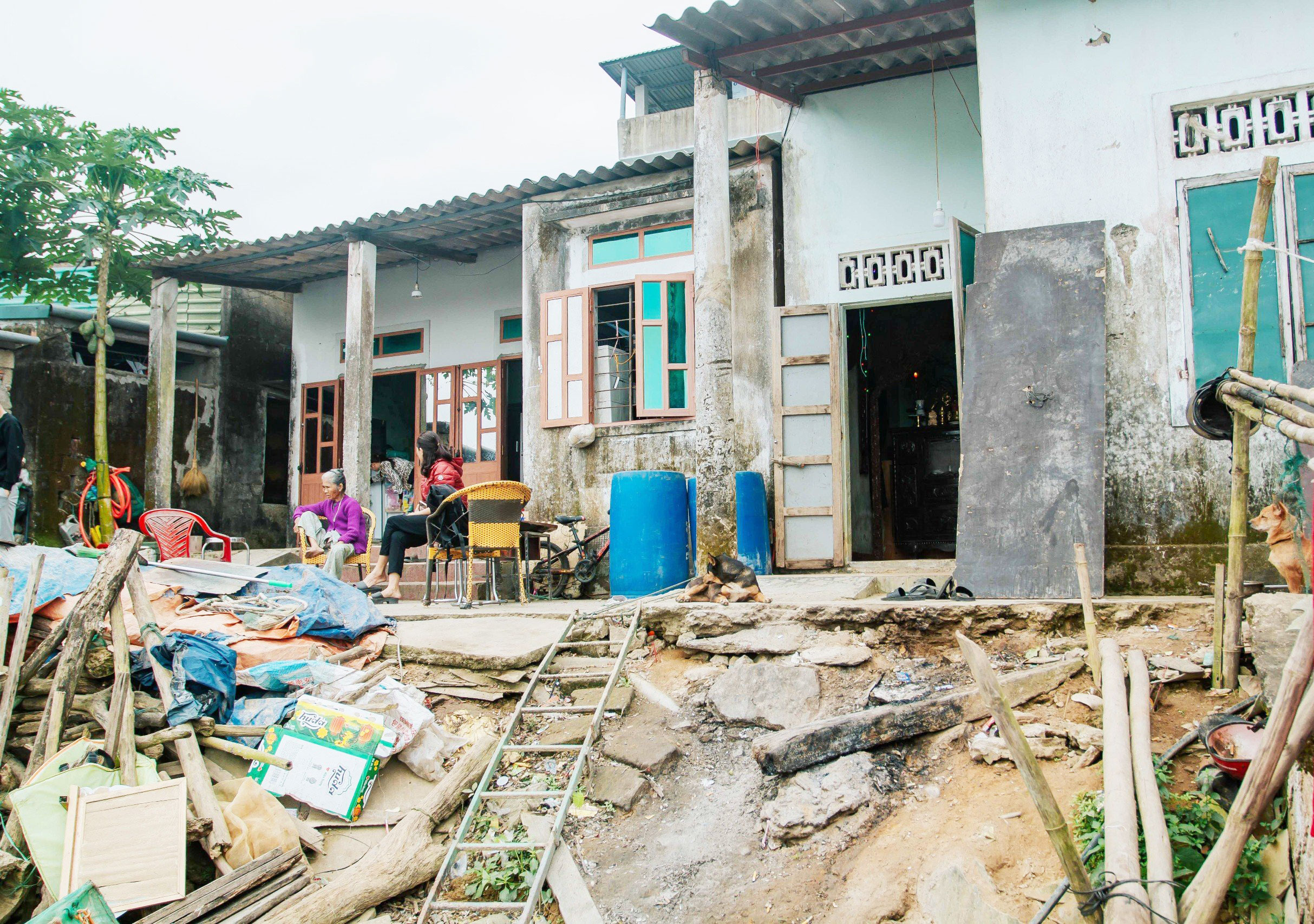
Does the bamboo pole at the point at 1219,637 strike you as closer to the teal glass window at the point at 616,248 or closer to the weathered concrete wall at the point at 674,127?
the teal glass window at the point at 616,248

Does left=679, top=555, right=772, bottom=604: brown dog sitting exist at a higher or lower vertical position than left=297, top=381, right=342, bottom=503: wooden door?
lower

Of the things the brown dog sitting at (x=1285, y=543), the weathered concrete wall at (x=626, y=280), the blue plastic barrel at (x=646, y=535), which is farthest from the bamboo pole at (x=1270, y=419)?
the weathered concrete wall at (x=626, y=280)

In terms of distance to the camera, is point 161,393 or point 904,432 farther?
point 904,432

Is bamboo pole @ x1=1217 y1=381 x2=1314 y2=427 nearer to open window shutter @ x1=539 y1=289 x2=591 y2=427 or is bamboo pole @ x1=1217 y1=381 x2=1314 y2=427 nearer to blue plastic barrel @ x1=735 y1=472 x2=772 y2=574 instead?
blue plastic barrel @ x1=735 y1=472 x2=772 y2=574

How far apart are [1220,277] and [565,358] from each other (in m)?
5.62

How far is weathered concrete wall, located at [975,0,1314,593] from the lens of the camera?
5.81 meters

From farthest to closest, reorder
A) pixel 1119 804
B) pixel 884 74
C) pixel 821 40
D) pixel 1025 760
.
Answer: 1. pixel 884 74
2. pixel 821 40
3. pixel 1119 804
4. pixel 1025 760

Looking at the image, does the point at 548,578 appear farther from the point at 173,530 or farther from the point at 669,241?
the point at 669,241

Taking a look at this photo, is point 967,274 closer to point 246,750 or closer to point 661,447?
point 661,447

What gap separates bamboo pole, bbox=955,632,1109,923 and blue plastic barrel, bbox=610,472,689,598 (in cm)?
424

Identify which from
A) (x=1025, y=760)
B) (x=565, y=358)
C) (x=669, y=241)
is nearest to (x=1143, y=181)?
(x=669, y=241)

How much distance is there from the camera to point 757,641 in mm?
5062

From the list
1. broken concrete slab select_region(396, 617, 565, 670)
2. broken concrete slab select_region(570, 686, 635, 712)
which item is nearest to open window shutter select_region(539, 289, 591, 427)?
broken concrete slab select_region(396, 617, 565, 670)

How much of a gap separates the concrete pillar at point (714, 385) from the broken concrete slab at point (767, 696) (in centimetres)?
193
